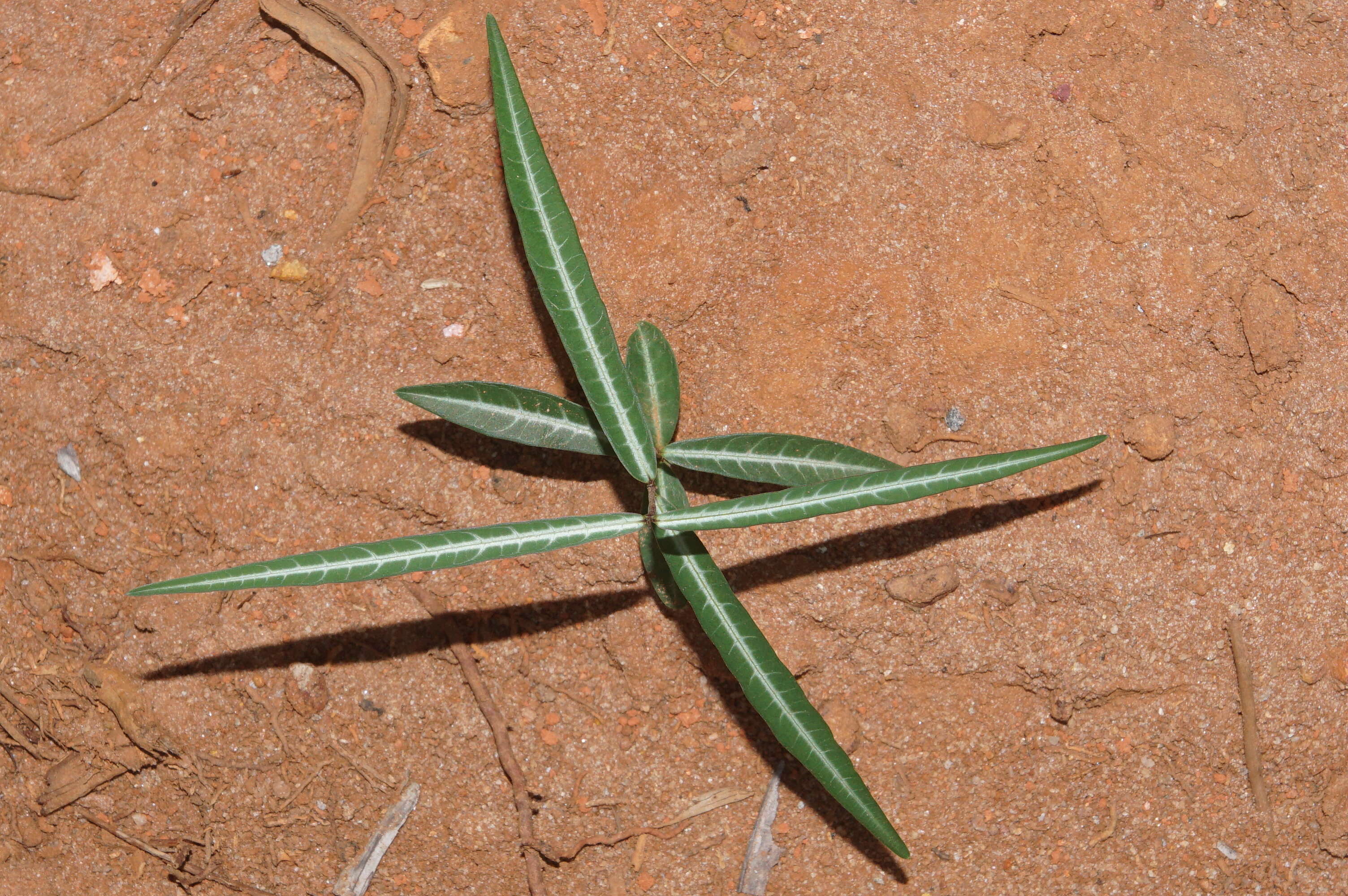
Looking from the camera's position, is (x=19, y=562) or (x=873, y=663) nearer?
(x=873, y=663)

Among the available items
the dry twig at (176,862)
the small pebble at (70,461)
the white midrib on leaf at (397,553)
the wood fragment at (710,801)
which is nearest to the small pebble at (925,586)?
the wood fragment at (710,801)

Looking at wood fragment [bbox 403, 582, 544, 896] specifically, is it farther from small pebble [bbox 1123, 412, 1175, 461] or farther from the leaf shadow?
small pebble [bbox 1123, 412, 1175, 461]

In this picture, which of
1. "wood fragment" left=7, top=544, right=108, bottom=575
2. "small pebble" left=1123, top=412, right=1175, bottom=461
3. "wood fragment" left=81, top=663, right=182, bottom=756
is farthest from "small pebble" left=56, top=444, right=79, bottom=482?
"small pebble" left=1123, top=412, right=1175, bottom=461

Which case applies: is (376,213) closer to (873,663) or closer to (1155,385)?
(873,663)

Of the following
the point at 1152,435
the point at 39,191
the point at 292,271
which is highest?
the point at 39,191

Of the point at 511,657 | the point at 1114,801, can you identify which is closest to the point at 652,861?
the point at 511,657

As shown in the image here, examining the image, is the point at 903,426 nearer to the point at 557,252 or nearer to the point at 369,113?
the point at 557,252

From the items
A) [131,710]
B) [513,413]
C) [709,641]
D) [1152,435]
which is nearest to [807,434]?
[709,641]

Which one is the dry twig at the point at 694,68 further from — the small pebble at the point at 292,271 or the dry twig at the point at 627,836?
the dry twig at the point at 627,836
